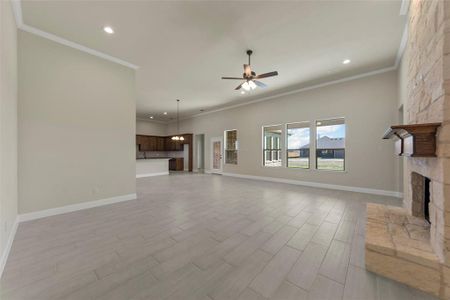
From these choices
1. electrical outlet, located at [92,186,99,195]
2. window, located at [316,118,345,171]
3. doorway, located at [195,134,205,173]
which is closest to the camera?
electrical outlet, located at [92,186,99,195]

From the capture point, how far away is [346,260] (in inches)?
75.6

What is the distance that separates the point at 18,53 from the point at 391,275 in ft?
19.0

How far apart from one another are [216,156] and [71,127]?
665cm

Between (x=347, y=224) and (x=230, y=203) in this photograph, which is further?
(x=230, y=203)

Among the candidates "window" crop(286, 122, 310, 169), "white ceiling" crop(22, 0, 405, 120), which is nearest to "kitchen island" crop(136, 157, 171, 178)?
"white ceiling" crop(22, 0, 405, 120)

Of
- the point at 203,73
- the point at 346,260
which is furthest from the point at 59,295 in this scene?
the point at 203,73

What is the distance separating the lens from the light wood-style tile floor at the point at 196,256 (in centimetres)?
151

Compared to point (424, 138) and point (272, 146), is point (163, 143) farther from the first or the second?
point (424, 138)

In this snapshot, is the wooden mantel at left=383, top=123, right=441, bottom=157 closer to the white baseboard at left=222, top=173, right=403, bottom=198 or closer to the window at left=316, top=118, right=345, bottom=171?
the white baseboard at left=222, top=173, right=403, bottom=198

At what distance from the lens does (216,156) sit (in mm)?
9570

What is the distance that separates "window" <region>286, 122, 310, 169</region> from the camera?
613cm

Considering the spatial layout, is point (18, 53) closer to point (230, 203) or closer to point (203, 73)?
point (203, 73)

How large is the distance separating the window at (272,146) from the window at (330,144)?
4.80ft

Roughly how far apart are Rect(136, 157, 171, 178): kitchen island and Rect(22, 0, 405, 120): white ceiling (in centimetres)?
446
